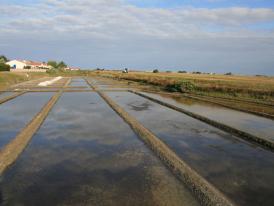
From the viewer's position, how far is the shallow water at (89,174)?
6471mm

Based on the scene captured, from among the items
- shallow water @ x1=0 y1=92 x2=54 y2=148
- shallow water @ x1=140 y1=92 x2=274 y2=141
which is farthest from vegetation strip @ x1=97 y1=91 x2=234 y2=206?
shallow water @ x1=0 y1=92 x2=54 y2=148

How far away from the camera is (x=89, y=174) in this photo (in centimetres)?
780

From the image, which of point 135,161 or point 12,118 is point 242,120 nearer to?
point 135,161

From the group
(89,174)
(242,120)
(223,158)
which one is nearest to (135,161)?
(89,174)

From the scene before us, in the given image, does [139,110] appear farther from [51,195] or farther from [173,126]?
[51,195]

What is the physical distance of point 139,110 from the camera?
19.1m

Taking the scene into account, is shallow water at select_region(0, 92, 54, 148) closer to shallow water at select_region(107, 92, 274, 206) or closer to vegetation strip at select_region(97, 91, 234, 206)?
vegetation strip at select_region(97, 91, 234, 206)

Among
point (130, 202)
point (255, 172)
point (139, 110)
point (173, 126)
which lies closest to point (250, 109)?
point (139, 110)

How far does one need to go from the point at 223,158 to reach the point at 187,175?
2.10 metres

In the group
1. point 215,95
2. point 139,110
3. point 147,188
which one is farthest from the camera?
point 215,95

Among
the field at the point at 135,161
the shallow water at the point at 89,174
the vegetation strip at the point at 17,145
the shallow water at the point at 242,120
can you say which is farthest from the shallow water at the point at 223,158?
the vegetation strip at the point at 17,145

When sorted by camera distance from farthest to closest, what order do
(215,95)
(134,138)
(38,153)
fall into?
(215,95)
(134,138)
(38,153)

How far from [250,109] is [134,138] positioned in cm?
1050

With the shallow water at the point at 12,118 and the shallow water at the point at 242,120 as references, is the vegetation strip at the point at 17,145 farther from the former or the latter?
the shallow water at the point at 242,120
